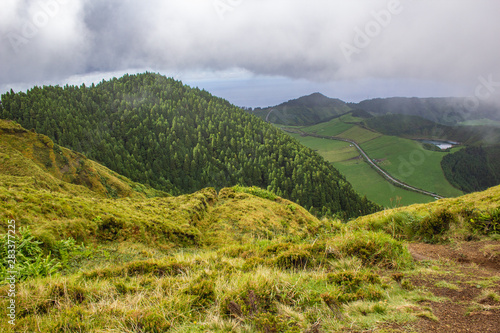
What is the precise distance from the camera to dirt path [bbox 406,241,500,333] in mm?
3737

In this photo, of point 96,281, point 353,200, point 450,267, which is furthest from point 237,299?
point 353,200

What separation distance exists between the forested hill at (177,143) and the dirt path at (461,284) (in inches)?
3448

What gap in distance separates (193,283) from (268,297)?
5.76 feet

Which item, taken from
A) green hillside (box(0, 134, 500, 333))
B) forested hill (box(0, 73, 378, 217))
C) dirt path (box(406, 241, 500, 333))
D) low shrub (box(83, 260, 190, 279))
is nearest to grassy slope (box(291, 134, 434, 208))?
forested hill (box(0, 73, 378, 217))

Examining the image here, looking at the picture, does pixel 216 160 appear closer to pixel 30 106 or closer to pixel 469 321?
pixel 30 106

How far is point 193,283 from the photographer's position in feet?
18.0

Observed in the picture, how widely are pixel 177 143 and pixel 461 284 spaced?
421 ft

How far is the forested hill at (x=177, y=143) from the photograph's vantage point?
3853 inches

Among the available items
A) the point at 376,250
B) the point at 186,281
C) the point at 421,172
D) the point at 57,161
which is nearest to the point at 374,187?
the point at 421,172

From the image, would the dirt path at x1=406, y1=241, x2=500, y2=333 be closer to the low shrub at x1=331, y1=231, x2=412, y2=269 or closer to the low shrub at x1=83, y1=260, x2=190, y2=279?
the low shrub at x1=331, y1=231, x2=412, y2=269

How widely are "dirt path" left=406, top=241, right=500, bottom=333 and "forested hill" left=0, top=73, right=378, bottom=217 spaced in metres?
87.6

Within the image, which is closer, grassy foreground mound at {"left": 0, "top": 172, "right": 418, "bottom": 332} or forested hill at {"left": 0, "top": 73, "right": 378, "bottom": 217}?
grassy foreground mound at {"left": 0, "top": 172, "right": 418, "bottom": 332}

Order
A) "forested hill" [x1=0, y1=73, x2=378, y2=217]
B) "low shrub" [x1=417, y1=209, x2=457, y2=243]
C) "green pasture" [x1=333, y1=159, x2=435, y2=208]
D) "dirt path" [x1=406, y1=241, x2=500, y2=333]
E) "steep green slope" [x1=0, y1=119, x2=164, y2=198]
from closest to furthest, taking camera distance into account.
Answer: "dirt path" [x1=406, y1=241, x2=500, y2=333]
"low shrub" [x1=417, y1=209, x2=457, y2=243]
"steep green slope" [x1=0, y1=119, x2=164, y2=198]
"forested hill" [x1=0, y1=73, x2=378, y2=217]
"green pasture" [x1=333, y1=159, x2=435, y2=208]

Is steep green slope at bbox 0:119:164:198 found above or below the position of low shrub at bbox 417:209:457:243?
above
